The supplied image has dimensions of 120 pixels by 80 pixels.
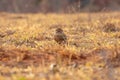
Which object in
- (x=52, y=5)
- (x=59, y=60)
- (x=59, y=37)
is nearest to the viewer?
(x=59, y=60)

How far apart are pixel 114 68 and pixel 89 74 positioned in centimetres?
56

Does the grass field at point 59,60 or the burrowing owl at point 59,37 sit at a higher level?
the burrowing owl at point 59,37

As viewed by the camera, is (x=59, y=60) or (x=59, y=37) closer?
(x=59, y=60)

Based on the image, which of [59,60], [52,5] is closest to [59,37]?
[59,60]

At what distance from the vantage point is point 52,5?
25.4m

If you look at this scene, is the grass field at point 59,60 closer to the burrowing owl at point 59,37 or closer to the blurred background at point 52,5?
the burrowing owl at point 59,37

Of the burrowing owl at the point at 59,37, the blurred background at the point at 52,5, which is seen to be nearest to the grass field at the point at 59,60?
the burrowing owl at the point at 59,37

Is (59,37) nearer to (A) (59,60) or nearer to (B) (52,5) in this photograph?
(A) (59,60)

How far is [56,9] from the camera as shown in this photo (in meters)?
25.1

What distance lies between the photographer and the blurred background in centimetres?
2394

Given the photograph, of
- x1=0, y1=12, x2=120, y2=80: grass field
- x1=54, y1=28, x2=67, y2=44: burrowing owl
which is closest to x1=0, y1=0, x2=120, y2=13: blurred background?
x1=0, y1=12, x2=120, y2=80: grass field

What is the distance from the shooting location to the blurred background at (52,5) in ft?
78.5

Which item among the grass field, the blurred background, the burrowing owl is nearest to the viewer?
the grass field

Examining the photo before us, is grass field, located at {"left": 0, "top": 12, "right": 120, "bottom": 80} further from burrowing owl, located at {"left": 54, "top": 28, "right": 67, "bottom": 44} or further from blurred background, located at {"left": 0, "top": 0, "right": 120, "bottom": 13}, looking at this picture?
blurred background, located at {"left": 0, "top": 0, "right": 120, "bottom": 13}
